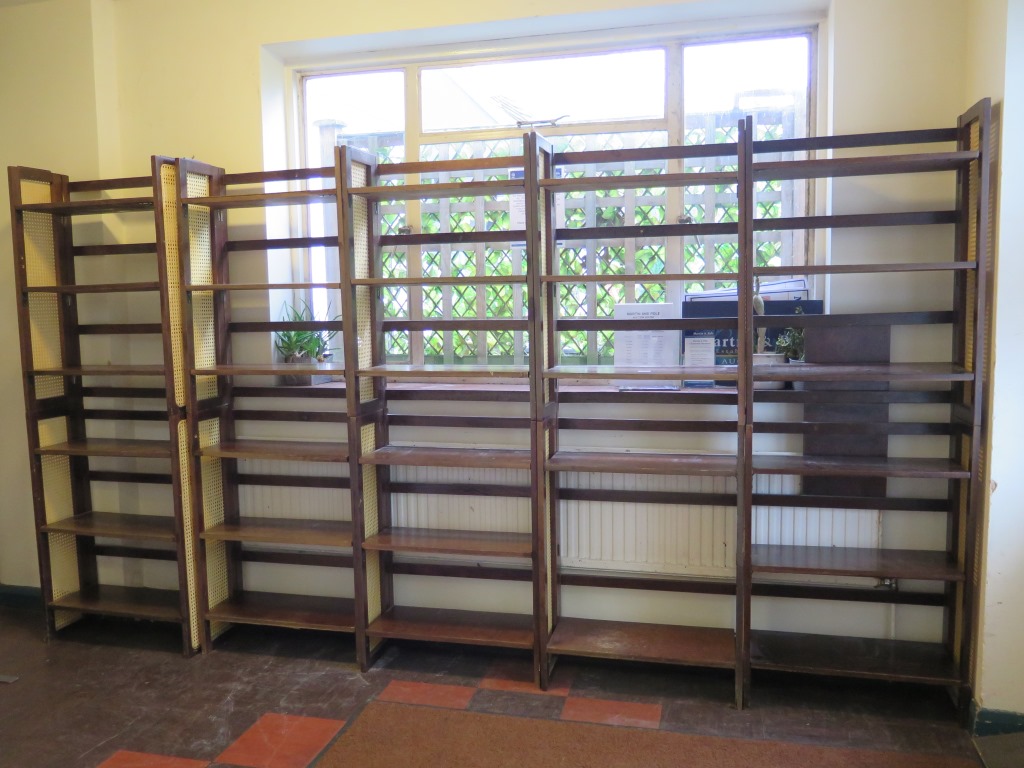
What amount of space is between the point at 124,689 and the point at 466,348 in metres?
2.23

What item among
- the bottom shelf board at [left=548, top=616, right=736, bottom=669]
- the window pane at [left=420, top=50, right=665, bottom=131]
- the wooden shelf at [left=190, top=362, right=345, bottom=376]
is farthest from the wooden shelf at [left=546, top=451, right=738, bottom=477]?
the window pane at [left=420, top=50, right=665, bottom=131]

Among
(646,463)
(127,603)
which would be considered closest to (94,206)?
(127,603)

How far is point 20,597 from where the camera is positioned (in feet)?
14.9

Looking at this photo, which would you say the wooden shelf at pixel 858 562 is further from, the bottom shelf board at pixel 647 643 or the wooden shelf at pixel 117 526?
the wooden shelf at pixel 117 526

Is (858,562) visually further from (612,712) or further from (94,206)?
(94,206)

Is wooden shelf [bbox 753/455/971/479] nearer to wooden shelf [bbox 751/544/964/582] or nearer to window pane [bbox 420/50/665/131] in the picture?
wooden shelf [bbox 751/544/964/582]

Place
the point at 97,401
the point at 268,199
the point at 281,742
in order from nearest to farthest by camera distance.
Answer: the point at 281,742
the point at 268,199
the point at 97,401

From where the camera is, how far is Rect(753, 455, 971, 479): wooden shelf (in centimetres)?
314

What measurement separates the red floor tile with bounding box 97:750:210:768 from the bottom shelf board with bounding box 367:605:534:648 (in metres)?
0.93

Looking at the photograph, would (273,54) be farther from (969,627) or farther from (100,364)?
(969,627)

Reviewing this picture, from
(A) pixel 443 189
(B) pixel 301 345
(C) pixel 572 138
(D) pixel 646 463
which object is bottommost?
(D) pixel 646 463

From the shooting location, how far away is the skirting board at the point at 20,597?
177 inches

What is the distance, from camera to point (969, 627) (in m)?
3.14

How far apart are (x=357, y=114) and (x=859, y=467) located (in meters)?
3.02
